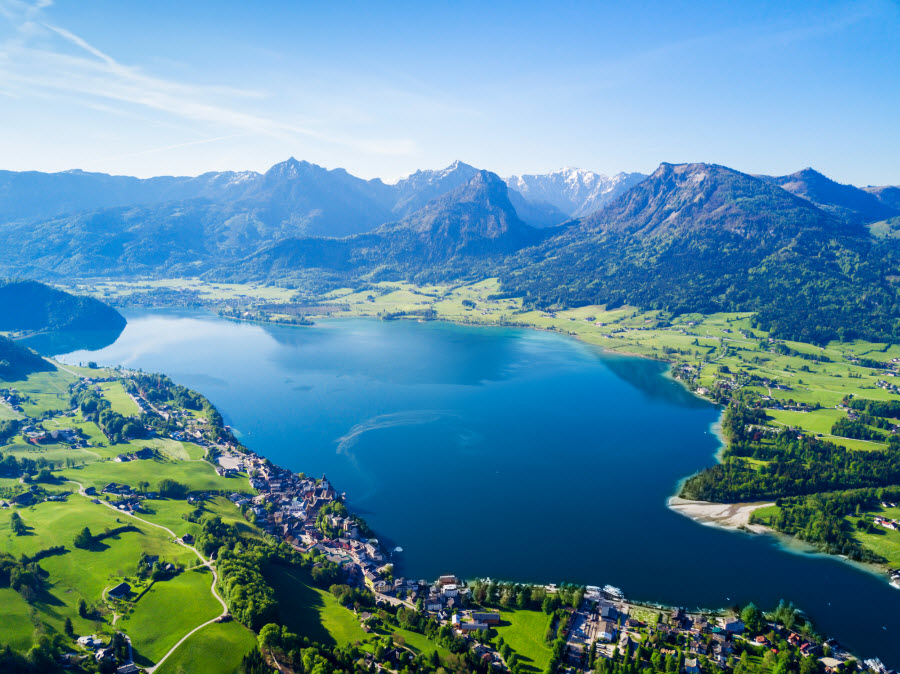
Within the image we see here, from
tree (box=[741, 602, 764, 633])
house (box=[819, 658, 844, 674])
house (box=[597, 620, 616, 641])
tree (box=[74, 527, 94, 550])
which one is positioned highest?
tree (box=[741, 602, 764, 633])

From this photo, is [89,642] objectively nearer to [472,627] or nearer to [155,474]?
[472,627]

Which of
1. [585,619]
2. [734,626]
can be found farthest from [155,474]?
[734,626]

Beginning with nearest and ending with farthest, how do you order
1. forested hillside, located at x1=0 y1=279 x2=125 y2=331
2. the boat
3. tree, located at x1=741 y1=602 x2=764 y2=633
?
tree, located at x1=741 y1=602 x2=764 y2=633, the boat, forested hillside, located at x1=0 y1=279 x2=125 y2=331

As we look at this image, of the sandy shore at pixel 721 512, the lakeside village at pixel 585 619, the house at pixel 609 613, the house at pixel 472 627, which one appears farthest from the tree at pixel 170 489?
the sandy shore at pixel 721 512

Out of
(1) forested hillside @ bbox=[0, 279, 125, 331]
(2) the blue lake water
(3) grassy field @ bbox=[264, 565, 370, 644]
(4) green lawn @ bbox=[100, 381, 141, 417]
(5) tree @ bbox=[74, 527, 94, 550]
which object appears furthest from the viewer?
(1) forested hillside @ bbox=[0, 279, 125, 331]

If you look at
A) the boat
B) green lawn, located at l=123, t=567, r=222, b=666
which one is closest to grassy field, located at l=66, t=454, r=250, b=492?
green lawn, located at l=123, t=567, r=222, b=666

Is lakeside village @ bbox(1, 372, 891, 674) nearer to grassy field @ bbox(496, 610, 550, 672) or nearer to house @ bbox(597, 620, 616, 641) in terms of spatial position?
house @ bbox(597, 620, 616, 641)

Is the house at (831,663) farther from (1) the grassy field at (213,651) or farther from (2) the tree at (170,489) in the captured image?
(2) the tree at (170,489)
